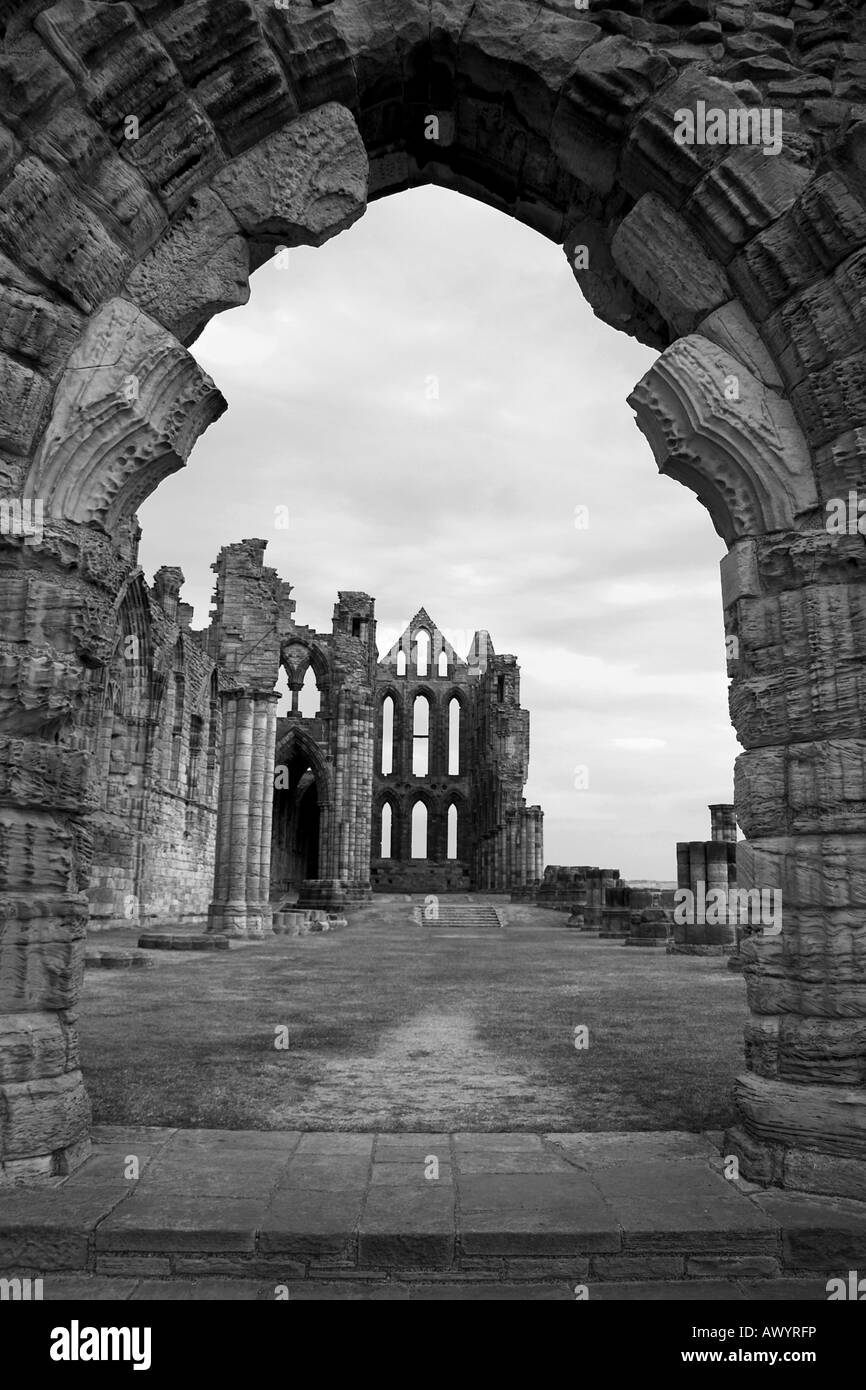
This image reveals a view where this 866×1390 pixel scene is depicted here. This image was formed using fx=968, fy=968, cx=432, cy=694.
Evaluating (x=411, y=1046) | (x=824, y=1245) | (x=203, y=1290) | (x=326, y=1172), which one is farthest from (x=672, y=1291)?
(x=411, y=1046)

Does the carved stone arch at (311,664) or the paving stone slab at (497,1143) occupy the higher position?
the carved stone arch at (311,664)

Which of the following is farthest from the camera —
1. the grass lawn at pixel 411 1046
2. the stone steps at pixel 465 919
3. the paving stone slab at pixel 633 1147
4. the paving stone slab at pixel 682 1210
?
the stone steps at pixel 465 919

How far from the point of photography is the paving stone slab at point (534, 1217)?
3.15 m

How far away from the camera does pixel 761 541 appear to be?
4.19 metres

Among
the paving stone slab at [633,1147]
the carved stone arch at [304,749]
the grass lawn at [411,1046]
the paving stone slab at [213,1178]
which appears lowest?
the grass lawn at [411,1046]

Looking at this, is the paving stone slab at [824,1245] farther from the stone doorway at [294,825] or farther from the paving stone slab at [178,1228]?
the stone doorway at [294,825]

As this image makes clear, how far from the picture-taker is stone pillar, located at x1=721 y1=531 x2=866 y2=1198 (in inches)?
147

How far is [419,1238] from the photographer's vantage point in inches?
124

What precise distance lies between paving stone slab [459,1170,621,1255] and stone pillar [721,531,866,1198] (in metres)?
0.79

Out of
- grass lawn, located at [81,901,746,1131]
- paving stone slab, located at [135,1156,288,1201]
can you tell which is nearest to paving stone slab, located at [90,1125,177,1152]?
grass lawn, located at [81,901,746,1131]

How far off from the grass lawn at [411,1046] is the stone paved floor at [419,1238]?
103 centimetres

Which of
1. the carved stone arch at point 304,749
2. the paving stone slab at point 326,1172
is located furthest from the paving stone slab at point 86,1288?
the carved stone arch at point 304,749

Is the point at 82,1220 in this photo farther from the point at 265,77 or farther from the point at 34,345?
the point at 265,77

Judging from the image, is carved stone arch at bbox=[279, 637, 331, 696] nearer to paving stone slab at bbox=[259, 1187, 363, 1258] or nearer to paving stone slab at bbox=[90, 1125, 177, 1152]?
paving stone slab at bbox=[90, 1125, 177, 1152]
